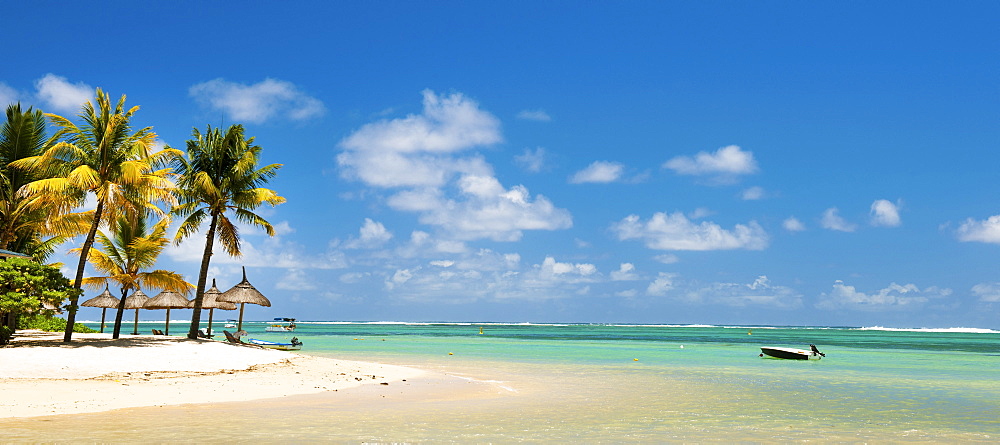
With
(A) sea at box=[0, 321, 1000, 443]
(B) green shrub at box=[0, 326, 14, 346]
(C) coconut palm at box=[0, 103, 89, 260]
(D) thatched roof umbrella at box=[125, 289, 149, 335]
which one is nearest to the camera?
(A) sea at box=[0, 321, 1000, 443]

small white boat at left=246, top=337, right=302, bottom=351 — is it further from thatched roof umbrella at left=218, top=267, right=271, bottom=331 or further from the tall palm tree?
the tall palm tree

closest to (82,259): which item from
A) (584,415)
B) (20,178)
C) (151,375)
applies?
(20,178)

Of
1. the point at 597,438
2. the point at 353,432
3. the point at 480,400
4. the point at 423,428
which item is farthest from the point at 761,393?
the point at 353,432

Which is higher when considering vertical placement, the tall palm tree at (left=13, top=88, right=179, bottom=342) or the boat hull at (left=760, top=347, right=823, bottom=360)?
the tall palm tree at (left=13, top=88, right=179, bottom=342)

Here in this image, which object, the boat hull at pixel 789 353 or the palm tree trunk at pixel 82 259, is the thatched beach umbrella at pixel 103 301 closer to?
the palm tree trunk at pixel 82 259

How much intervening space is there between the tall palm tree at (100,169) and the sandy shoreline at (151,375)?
150 inches

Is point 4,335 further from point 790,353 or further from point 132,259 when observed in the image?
point 790,353

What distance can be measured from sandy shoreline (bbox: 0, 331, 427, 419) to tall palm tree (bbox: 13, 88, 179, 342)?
381cm

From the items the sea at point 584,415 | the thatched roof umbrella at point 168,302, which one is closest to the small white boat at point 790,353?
the sea at point 584,415

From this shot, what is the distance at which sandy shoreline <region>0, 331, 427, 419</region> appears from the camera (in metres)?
14.2

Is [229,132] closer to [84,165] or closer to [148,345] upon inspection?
[84,165]

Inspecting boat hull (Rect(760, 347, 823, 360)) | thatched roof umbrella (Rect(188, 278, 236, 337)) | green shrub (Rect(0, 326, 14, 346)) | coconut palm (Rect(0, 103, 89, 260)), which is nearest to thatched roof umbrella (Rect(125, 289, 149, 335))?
thatched roof umbrella (Rect(188, 278, 236, 337))

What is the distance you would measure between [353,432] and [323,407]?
10.3 ft

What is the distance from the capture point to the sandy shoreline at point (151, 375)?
46.6 ft
